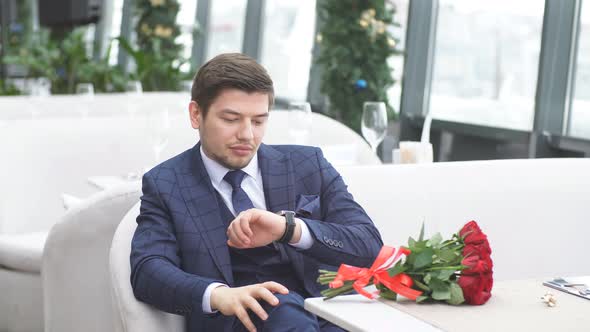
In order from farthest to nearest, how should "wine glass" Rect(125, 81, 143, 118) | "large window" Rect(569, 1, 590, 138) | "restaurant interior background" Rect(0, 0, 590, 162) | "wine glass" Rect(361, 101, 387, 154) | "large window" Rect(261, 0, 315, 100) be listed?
1. "large window" Rect(261, 0, 315, 100)
2. "wine glass" Rect(125, 81, 143, 118)
3. "restaurant interior background" Rect(0, 0, 590, 162)
4. "large window" Rect(569, 1, 590, 138)
5. "wine glass" Rect(361, 101, 387, 154)

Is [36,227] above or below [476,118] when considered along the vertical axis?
below

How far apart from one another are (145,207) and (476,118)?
472 cm

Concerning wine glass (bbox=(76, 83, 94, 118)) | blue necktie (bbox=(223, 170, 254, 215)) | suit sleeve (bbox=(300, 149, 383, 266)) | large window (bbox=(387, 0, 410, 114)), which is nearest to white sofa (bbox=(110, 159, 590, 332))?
suit sleeve (bbox=(300, 149, 383, 266))

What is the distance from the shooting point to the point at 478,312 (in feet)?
5.05

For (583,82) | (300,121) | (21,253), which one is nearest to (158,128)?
(300,121)

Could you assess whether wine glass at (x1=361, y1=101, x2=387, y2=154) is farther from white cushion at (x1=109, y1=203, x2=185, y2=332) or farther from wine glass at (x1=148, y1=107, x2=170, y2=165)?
white cushion at (x1=109, y1=203, x2=185, y2=332)

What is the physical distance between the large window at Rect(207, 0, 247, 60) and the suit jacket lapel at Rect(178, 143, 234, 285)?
27.4 ft

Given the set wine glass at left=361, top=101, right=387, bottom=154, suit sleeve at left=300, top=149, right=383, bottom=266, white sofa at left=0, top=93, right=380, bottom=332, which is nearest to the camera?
suit sleeve at left=300, top=149, right=383, bottom=266

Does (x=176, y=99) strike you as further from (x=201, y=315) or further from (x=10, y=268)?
(x=201, y=315)

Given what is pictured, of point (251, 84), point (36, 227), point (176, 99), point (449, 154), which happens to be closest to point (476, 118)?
point (449, 154)

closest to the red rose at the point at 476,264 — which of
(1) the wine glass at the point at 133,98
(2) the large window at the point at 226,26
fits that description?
(1) the wine glass at the point at 133,98

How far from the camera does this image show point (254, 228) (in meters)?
1.79

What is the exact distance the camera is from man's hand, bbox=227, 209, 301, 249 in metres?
1.74

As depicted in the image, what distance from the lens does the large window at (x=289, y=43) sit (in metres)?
8.97
